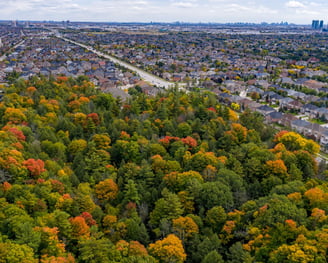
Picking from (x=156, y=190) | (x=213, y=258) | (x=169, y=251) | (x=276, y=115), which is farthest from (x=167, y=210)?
(x=276, y=115)

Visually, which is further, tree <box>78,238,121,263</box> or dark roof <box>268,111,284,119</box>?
dark roof <box>268,111,284,119</box>

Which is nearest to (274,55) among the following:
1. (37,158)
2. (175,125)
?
(175,125)

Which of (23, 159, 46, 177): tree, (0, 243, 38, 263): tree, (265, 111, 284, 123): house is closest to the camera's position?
(0, 243, 38, 263): tree

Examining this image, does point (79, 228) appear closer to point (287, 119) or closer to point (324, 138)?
point (324, 138)

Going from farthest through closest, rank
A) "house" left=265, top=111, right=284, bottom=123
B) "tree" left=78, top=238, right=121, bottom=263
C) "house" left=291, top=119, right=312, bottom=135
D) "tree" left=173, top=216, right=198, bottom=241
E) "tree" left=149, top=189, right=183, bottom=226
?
"house" left=265, top=111, right=284, bottom=123 < "house" left=291, top=119, right=312, bottom=135 < "tree" left=149, top=189, right=183, bottom=226 < "tree" left=173, top=216, right=198, bottom=241 < "tree" left=78, top=238, right=121, bottom=263

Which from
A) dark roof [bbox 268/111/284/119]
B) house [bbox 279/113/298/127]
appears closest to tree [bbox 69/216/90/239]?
house [bbox 279/113/298/127]

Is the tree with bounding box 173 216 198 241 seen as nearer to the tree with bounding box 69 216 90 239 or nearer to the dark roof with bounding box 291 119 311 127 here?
the tree with bounding box 69 216 90 239

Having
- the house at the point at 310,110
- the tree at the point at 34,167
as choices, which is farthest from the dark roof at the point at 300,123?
the tree at the point at 34,167
